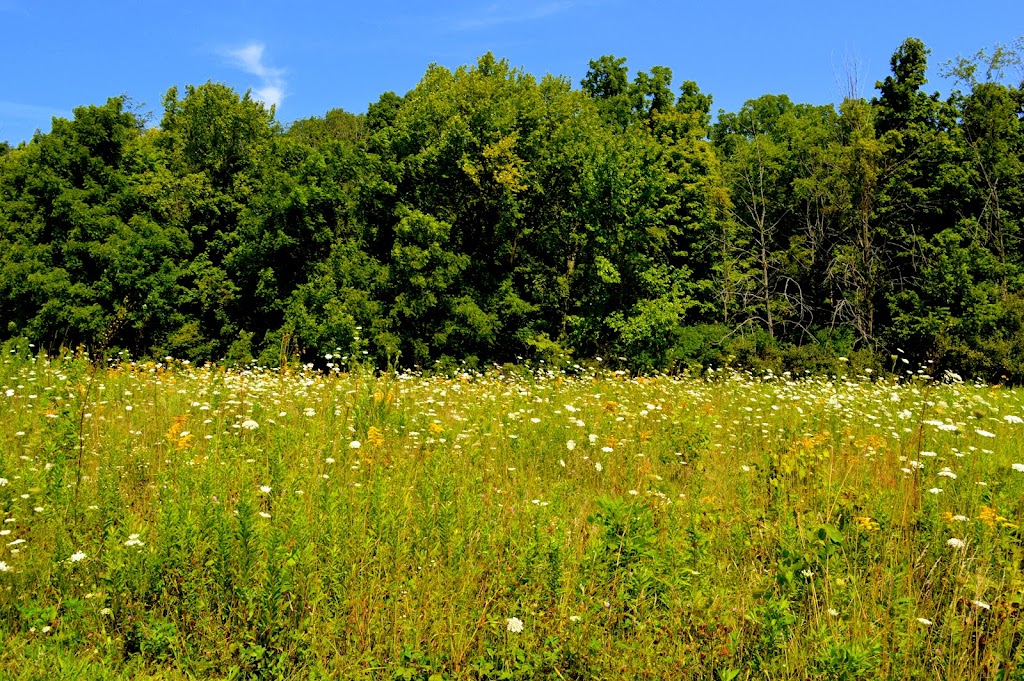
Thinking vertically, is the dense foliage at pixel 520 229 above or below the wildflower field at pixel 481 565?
above

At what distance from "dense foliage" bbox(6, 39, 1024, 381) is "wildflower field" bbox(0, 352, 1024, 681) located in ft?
56.5

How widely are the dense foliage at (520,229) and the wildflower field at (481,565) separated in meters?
17.2

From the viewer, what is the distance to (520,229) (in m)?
26.3

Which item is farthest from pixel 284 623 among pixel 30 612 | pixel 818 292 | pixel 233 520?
pixel 818 292

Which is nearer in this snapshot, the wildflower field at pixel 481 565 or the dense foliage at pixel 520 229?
the wildflower field at pixel 481 565

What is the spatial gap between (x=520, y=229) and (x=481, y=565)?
77.5 ft

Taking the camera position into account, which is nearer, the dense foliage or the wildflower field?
the wildflower field

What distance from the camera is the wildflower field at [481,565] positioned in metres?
2.88

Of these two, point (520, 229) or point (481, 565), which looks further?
point (520, 229)

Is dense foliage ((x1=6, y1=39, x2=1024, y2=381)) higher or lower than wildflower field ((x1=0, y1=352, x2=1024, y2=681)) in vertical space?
higher

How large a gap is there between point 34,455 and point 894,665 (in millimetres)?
5674

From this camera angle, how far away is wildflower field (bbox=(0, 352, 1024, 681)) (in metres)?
2.88

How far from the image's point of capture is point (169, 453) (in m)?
4.59

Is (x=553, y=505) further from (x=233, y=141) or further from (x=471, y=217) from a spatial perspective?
(x=233, y=141)
